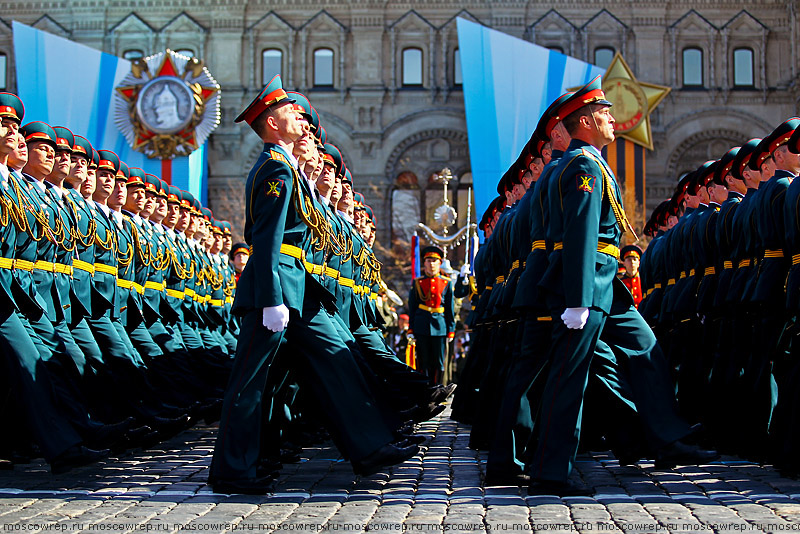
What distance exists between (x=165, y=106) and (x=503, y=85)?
959cm

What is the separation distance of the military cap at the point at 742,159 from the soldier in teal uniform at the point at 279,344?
357 cm

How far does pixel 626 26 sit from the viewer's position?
1443 inches

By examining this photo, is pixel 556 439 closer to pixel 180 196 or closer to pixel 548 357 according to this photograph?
pixel 548 357

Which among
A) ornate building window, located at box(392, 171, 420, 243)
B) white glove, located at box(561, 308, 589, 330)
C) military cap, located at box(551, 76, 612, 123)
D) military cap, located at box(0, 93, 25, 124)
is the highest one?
ornate building window, located at box(392, 171, 420, 243)

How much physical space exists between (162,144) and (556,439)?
1144 inches

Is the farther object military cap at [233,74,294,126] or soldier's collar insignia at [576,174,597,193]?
military cap at [233,74,294,126]

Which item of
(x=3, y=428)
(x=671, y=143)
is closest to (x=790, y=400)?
(x=3, y=428)

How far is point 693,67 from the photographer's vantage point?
37.0 meters

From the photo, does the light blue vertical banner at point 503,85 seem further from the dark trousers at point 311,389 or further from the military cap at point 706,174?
the dark trousers at point 311,389

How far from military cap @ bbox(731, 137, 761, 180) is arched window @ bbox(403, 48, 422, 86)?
2947 cm

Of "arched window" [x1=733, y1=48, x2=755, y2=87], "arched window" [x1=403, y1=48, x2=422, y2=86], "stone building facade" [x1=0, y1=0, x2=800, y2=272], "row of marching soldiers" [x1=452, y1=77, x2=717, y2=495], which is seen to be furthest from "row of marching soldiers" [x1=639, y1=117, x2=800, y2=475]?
"arched window" [x1=733, y1=48, x2=755, y2=87]

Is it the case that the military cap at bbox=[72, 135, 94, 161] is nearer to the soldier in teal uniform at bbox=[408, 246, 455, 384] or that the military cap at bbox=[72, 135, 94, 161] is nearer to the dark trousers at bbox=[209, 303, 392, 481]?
the dark trousers at bbox=[209, 303, 392, 481]

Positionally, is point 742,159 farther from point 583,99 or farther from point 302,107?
point 302,107

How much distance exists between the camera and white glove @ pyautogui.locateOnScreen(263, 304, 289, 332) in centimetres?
574
